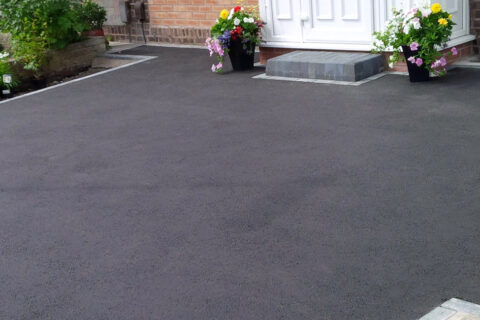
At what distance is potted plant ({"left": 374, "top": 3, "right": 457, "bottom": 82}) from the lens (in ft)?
23.1

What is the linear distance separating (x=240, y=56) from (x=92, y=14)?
3834 mm

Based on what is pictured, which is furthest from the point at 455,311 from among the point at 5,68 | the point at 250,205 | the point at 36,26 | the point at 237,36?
the point at 36,26

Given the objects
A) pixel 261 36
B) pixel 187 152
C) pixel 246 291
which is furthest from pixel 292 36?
pixel 246 291

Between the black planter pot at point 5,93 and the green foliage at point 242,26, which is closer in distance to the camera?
the green foliage at point 242,26

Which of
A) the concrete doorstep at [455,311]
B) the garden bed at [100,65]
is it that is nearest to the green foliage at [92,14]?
the garden bed at [100,65]

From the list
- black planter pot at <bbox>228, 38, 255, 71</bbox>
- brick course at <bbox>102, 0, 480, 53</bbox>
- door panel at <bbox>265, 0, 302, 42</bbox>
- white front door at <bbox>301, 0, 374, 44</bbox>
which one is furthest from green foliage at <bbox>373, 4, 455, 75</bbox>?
brick course at <bbox>102, 0, 480, 53</bbox>

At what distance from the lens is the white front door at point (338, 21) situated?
7.86m

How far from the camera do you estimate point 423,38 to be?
7.06 meters

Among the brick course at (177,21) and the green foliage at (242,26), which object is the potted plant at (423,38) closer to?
the green foliage at (242,26)

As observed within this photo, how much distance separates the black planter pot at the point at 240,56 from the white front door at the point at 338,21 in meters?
0.75

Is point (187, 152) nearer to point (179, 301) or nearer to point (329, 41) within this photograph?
point (179, 301)

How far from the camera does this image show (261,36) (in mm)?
8969

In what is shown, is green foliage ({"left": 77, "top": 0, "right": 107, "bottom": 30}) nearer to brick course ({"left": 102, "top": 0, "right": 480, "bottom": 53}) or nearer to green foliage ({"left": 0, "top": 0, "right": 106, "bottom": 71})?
brick course ({"left": 102, "top": 0, "right": 480, "bottom": 53})

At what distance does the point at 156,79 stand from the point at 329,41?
7.38ft
